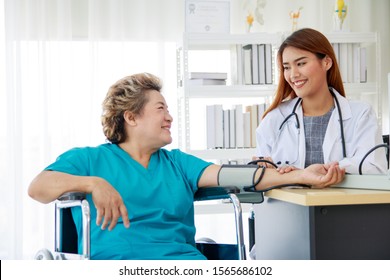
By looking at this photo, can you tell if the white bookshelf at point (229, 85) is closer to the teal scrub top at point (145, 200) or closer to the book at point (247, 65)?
the book at point (247, 65)

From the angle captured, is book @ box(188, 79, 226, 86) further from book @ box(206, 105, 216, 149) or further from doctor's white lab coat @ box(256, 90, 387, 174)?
doctor's white lab coat @ box(256, 90, 387, 174)

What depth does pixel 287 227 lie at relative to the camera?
1899 millimetres

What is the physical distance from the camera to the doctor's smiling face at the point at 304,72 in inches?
93.0

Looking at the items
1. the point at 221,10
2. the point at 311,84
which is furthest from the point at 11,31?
the point at 311,84

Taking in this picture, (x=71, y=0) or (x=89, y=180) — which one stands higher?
(x=71, y=0)

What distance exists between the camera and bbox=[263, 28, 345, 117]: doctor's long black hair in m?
2.38

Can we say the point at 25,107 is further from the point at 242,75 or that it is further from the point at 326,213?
the point at 326,213

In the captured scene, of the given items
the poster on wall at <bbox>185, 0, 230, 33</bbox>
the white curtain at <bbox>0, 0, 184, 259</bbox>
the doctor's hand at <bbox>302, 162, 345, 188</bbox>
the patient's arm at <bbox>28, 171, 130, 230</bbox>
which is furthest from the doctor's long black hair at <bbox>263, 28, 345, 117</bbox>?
the white curtain at <bbox>0, 0, 184, 259</bbox>

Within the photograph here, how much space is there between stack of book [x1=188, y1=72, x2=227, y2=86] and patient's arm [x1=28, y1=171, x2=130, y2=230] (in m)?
2.47

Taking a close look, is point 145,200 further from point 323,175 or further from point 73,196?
point 323,175

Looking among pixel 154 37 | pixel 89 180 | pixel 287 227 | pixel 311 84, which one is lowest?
pixel 287 227

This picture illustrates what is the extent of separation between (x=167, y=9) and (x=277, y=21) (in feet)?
2.63

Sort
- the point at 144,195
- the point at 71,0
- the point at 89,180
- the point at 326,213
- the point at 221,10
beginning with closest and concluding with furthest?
the point at 326,213 < the point at 89,180 < the point at 144,195 < the point at 221,10 < the point at 71,0

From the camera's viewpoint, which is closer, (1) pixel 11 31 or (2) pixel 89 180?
(2) pixel 89 180
